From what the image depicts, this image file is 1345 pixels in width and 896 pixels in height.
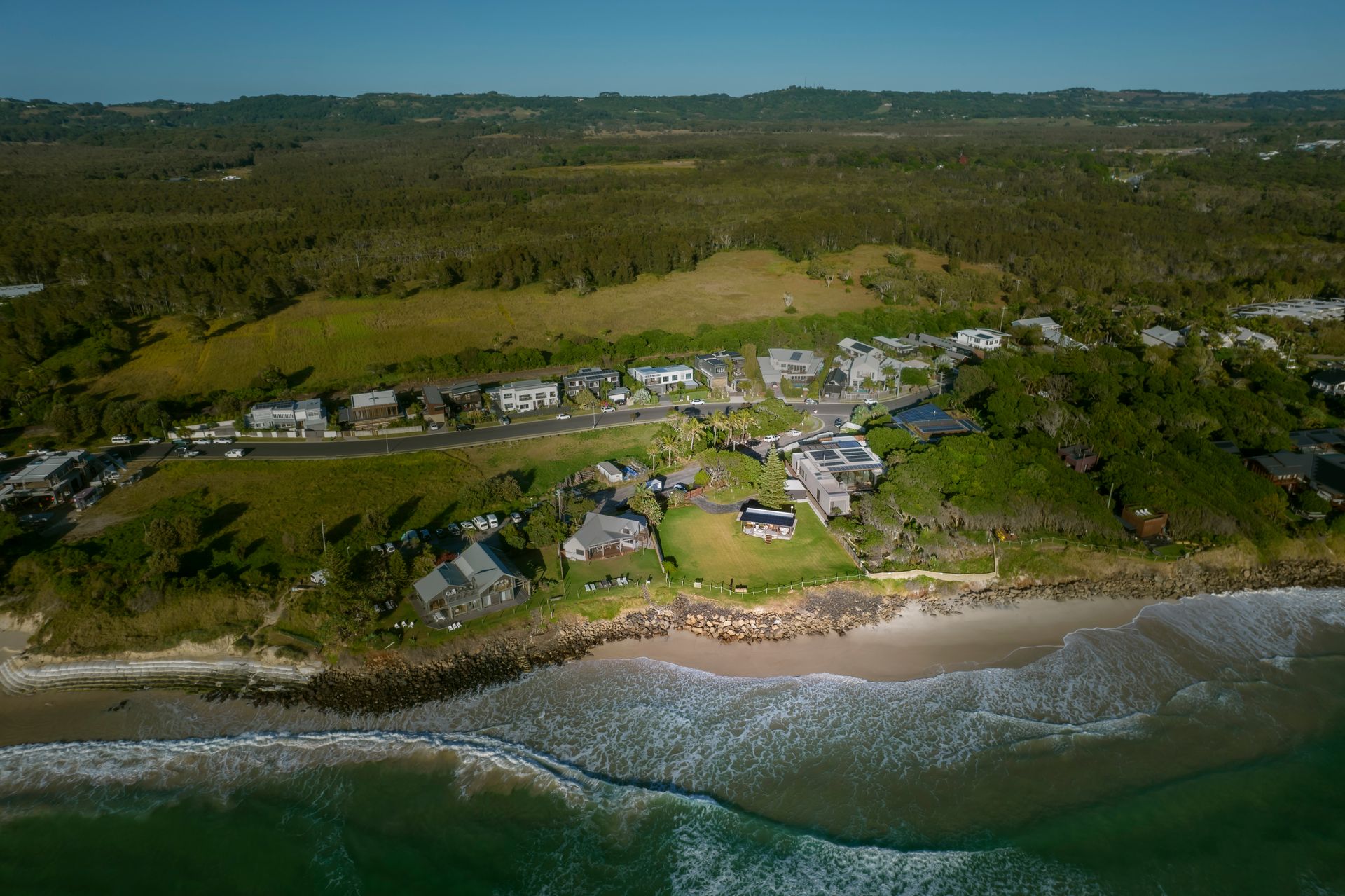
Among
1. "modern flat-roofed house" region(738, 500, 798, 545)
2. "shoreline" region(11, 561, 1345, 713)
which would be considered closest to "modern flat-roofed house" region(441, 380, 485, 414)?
"modern flat-roofed house" region(738, 500, 798, 545)

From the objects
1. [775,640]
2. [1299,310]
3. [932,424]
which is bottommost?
[775,640]

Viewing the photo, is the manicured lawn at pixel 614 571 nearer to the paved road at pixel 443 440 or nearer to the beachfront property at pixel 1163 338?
the paved road at pixel 443 440

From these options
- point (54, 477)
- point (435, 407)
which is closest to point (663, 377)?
point (435, 407)

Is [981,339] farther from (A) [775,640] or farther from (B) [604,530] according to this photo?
(B) [604,530]

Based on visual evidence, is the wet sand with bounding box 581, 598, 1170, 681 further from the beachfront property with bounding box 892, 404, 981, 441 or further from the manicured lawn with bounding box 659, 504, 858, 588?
the beachfront property with bounding box 892, 404, 981, 441

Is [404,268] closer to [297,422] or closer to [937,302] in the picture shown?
[297,422]

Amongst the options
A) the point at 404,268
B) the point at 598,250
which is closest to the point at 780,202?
the point at 598,250

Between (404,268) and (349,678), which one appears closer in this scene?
(349,678)
